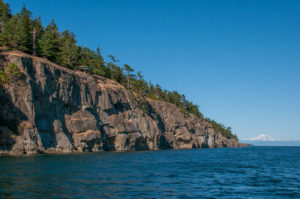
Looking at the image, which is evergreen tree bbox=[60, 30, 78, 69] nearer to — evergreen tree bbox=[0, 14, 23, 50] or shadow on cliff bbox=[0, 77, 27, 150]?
evergreen tree bbox=[0, 14, 23, 50]

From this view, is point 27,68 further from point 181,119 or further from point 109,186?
point 181,119

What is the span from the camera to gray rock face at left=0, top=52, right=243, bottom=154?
169 ft

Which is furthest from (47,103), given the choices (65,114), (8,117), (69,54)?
(69,54)

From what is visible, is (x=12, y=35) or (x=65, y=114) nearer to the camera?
(x=65, y=114)

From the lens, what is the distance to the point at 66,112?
64812 mm

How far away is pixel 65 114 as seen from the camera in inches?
2530

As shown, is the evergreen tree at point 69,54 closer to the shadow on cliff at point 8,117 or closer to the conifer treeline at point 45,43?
the conifer treeline at point 45,43

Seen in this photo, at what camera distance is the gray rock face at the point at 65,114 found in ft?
169

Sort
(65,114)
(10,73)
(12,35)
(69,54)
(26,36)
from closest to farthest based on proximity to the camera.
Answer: (10,73) → (65,114) → (12,35) → (26,36) → (69,54)

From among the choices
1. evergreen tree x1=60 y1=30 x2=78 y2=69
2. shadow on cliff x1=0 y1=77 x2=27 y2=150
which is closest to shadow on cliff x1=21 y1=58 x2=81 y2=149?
shadow on cliff x1=0 y1=77 x2=27 y2=150

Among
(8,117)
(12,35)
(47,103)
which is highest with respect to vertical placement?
(12,35)

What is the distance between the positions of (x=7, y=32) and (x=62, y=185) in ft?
191

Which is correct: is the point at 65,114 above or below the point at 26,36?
below

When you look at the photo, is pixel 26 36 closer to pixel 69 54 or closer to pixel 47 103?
pixel 69 54
